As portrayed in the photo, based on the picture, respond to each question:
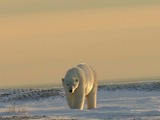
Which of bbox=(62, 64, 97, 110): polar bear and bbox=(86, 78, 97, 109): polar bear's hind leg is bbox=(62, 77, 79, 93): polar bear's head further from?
bbox=(86, 78, 97, 109): polar bear's hind leg

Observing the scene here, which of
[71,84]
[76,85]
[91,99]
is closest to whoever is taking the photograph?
[71,84]

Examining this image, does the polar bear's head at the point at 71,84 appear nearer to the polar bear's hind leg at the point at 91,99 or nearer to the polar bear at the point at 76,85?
the polar bear at the point at 76,85

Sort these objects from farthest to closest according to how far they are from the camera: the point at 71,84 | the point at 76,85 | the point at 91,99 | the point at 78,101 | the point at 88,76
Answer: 1. the point at 91,99
2. the point at 88,76
3. the point at 78,101
4. the point at 76,85
5. the point at 71,84

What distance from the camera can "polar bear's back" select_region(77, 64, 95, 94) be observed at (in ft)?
76.1

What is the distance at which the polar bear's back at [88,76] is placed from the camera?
76.1 feet

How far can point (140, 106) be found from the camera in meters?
22.8

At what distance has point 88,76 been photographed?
A: 917 inches

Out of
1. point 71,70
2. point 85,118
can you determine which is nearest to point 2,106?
point 71,70

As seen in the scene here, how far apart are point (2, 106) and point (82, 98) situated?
4.09m

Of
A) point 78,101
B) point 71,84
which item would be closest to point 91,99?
point 78,101

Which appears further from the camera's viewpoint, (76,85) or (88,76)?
(88,76)

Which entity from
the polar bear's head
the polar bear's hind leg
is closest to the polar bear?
the polar bear's head

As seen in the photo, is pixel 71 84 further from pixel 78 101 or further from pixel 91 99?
pixel 91 99

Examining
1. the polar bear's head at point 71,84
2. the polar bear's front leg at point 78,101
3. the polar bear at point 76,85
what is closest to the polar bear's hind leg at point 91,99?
the polar bear at point 76,85
